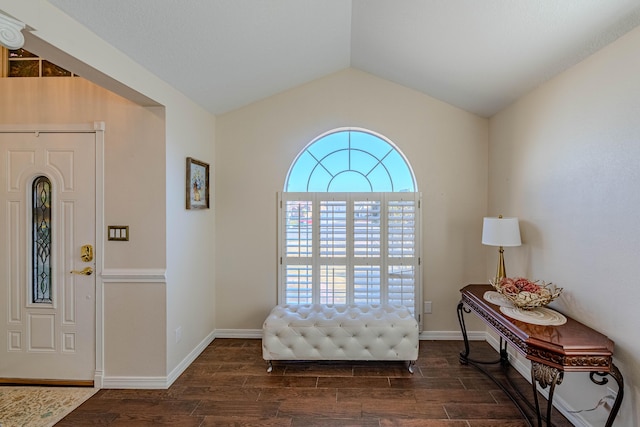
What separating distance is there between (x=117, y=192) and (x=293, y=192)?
5.65 feet

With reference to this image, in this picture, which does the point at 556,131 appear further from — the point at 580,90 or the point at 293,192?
the point at 293,192

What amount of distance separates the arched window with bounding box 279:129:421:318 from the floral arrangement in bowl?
4.11 ft

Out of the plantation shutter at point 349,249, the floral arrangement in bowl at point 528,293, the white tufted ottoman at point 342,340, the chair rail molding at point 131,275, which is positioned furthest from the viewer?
the plantation shutter at point 349,249

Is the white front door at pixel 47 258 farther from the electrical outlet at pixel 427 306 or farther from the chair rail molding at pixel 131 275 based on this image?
the electrical outlet at pixel 427 306

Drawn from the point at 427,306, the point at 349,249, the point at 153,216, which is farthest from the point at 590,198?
the point at 153,216

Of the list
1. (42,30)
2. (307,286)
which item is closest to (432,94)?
(307,286)

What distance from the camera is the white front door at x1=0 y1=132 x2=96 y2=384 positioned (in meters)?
2.66

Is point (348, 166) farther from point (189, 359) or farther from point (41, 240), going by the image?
point (41, 240)

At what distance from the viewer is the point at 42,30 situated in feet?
5.25

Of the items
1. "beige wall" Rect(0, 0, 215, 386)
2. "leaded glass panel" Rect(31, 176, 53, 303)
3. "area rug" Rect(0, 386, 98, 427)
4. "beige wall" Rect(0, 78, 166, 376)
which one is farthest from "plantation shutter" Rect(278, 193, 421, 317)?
"leaded glass panel" Rect(31, 176, 53, 303)

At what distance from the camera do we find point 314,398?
98.8 inches

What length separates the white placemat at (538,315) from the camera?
2080 mm

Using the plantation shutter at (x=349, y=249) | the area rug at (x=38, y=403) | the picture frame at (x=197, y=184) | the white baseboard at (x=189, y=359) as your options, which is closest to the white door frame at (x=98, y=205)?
the area rug at (x=38, y=403)

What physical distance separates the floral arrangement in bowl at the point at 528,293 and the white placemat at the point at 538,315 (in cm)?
5
